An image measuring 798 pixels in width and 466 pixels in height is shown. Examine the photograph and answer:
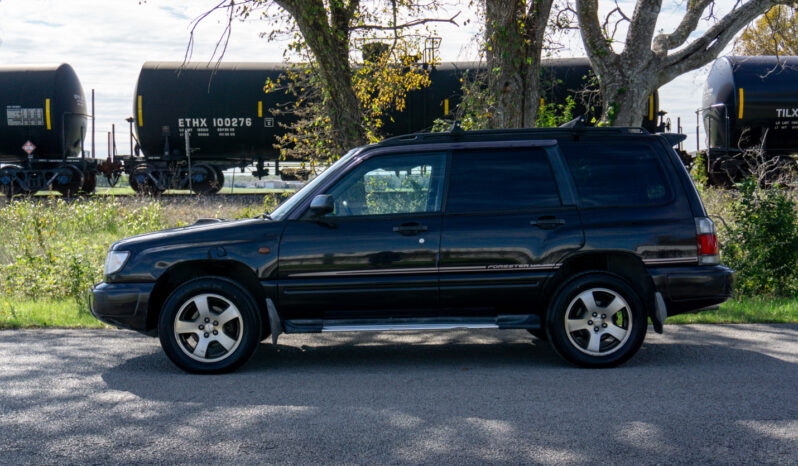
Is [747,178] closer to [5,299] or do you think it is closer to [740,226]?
[740,226]

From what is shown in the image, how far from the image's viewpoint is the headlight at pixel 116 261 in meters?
6.20

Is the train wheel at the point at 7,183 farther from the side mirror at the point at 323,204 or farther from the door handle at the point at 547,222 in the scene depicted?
the door handle at the point at 547,222

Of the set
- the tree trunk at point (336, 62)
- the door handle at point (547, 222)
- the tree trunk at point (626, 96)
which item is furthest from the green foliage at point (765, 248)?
the tree trunk at point (336, 62)

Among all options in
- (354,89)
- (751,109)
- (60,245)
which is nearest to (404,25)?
(354,89)

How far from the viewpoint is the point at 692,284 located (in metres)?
6.12

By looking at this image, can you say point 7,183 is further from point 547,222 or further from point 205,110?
point 547,222

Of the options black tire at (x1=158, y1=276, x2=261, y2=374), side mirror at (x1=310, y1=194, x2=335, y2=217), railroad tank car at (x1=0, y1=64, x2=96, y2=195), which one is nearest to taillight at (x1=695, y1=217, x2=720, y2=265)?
side mirror at (x1=310, y1=194, x2=335, y2=217)

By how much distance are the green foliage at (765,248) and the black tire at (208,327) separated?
649 cm

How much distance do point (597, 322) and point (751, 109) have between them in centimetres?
1622

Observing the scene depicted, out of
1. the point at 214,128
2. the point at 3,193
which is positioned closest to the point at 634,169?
the point at 214,128

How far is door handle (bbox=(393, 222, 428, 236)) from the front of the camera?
609 centimetres

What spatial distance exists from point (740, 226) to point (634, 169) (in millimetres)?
4622

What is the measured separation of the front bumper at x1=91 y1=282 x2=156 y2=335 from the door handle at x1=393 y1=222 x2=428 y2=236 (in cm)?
202

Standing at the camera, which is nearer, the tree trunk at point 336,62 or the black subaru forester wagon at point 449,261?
the black subaru forester wagon at point 449,261
